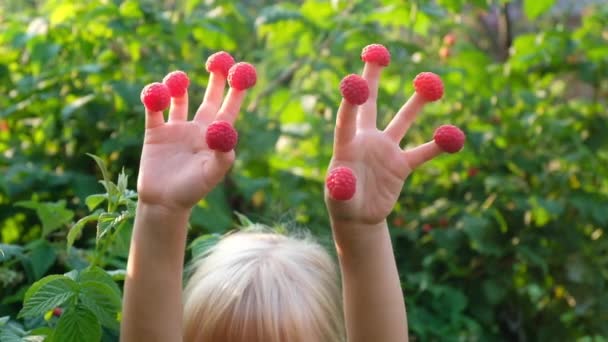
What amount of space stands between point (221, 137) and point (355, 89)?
156 millimetres

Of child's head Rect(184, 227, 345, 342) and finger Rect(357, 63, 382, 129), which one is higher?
finger Rect(357, 63, 382, 129)

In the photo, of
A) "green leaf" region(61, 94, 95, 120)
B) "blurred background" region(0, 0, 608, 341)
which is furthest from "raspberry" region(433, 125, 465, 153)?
"green leaf" region(61, 94, 95, 120)

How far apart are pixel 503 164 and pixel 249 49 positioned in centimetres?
81

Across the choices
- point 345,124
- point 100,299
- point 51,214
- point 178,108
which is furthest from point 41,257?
point 345,124

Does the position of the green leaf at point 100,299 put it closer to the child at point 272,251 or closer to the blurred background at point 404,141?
the child at point 272,251

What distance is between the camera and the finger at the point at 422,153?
116 cm

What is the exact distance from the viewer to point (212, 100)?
1.19 m

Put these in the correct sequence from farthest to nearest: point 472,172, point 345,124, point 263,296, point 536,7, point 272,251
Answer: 1. point 472,172
2. point 536,7
3. point 272,251
4. point 263,296
5. point 345,124

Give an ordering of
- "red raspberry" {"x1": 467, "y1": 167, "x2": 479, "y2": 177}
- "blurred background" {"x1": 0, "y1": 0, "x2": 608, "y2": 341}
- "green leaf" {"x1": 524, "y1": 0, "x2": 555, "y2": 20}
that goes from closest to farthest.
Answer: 1. "blurred background" {"x1": 0, "y1": 0, "x2": 608, "y2": 341}
2. "green leaf" {"x1": 524, "y1": 0, "x2": 555, "y2": 20}
3. "red raspberry" {"x1": 467, "y1": 167, "x2": 479, "y2": 177}

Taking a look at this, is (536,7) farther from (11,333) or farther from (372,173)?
(11,333)

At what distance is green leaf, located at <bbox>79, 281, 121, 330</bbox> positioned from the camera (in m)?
1.21

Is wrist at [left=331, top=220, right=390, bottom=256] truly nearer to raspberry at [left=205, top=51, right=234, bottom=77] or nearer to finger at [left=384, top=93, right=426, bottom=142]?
finger at [left=384, top=93, right=426, bottom=142]

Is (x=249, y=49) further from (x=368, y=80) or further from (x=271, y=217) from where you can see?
(x=368, y=80)

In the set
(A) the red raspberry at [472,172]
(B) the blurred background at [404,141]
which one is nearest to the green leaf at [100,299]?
(B) the blurred background at [404,141]
